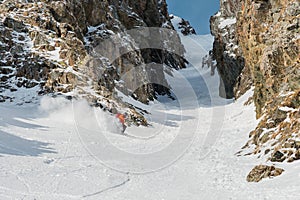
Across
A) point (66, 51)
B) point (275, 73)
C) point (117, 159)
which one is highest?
point (66, 51)

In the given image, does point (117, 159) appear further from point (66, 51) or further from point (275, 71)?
point (66, 51)

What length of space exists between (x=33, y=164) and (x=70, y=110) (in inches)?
459

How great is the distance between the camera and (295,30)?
63.4ft

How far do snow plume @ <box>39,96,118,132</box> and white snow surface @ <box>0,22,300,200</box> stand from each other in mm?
65

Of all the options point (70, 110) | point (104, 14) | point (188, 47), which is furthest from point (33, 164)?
point (188, 47)

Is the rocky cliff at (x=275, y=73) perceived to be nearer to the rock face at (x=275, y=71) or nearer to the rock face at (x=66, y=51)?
the rock face at (x=275, y=71)

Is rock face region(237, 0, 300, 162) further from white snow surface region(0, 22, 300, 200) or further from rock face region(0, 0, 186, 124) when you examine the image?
rock face region(0, 0, 186, 124)

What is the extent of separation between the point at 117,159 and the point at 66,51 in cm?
1667

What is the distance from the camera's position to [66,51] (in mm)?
28125

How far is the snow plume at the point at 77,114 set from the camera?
21.5 m

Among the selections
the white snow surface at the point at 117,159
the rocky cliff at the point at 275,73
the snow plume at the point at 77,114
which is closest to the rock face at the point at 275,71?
the rocky cliff at the point at 275,73

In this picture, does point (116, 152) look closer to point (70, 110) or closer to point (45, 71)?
point (70, 110)

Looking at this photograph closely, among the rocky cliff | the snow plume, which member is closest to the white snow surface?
the snow plume

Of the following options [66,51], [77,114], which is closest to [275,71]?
[77,114]
